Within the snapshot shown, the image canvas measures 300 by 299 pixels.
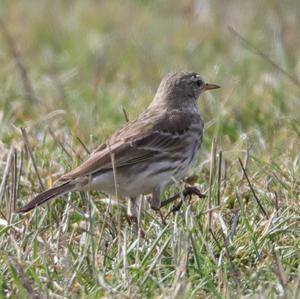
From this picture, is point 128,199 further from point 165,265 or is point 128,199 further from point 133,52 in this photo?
point 133,52

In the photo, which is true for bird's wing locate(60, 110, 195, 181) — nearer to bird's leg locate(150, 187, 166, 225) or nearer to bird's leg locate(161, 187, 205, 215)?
bird's leg locate(150, 187, 166, 225)

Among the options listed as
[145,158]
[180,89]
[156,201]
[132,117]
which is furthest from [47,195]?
[132,117]

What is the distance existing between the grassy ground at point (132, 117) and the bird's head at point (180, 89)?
25 cm

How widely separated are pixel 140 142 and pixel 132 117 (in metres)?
1.79

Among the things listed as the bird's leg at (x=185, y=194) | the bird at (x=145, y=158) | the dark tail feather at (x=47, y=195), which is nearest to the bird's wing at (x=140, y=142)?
the bird at (x=145, y=158)

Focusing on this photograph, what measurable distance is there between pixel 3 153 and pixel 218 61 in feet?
13.1

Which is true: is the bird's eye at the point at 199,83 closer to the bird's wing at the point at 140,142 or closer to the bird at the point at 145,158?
the bird at the point at 145,158

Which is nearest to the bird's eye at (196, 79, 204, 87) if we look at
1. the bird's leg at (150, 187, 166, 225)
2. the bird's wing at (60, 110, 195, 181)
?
the bird's wing at (60, 110, 195, 181)

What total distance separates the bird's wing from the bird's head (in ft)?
0.63

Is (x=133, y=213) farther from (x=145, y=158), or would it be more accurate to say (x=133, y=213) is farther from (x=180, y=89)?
(x=180, y=89)

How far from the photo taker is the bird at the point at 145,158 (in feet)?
21.0

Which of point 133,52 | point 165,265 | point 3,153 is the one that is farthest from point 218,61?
point 165,265

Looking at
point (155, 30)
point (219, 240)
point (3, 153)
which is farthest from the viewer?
point (155, 30)

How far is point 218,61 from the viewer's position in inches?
429
